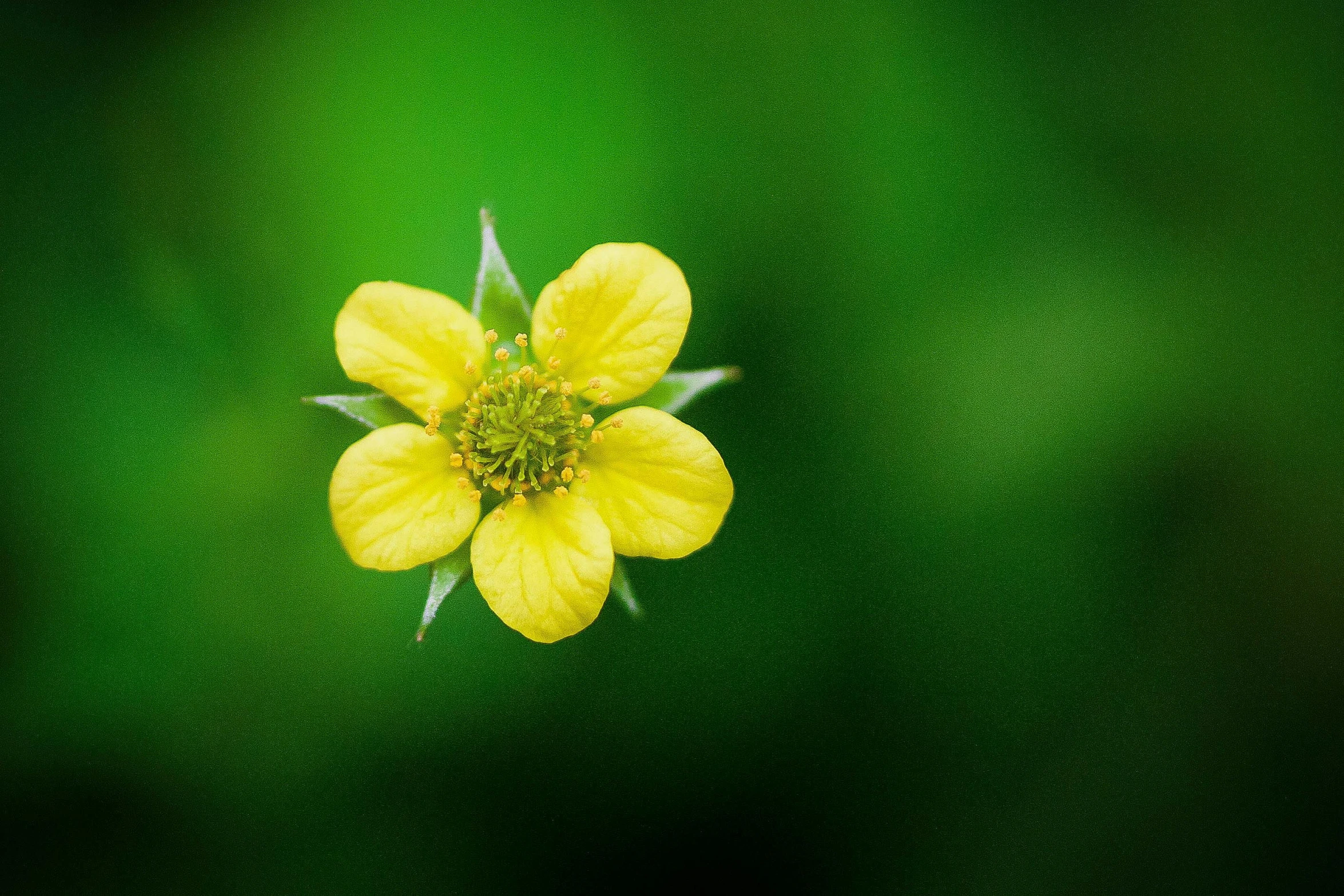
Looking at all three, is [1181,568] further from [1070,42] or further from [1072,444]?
[1070,42]

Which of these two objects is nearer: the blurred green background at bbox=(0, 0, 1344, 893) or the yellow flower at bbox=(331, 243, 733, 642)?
the yellow flower at bbox=(331, 243, 733, 642)

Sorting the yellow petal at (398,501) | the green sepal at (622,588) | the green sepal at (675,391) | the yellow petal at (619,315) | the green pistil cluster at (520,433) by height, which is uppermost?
the yellow petal at (619,315)

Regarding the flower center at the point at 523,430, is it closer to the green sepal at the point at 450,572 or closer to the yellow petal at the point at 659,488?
the yellow petal at the point at 659,488

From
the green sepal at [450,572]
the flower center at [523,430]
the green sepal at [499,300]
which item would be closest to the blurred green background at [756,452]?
the green sepal at [499,300]

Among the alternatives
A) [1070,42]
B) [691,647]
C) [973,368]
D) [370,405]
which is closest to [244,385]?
[370,405]

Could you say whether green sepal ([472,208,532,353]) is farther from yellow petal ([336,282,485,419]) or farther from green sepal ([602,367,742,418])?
green sepal ([602,367,742,418])

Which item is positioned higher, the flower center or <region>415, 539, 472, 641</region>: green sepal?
the flower center

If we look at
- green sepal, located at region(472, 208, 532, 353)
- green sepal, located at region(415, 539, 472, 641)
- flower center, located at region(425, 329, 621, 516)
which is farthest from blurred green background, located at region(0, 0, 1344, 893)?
green sepal, located at region(415, 539, 472, 641)
